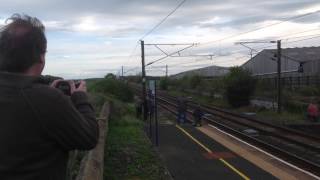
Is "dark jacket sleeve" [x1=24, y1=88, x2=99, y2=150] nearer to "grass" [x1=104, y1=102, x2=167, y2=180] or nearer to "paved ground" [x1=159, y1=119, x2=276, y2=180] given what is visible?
"grass" [x1=104, y1=102, x2=167, y2=180]

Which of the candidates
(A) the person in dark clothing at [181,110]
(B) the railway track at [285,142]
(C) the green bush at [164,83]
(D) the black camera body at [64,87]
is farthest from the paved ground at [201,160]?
(C) the green bush at [164,83]

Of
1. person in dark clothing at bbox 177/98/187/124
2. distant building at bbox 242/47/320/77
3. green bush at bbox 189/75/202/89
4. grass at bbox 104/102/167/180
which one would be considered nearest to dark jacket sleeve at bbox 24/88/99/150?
grass at bbox 104/102/167/180

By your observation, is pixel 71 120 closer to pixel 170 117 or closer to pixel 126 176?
pixel 126 176

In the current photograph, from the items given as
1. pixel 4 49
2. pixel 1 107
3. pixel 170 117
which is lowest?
pixel 170 117

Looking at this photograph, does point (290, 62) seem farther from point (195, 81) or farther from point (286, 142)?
point (286, 142)

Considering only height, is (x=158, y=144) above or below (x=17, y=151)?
below

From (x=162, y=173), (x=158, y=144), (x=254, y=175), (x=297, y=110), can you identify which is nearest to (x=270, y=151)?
(x=158, y=144)

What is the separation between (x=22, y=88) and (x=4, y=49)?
20 centimetres

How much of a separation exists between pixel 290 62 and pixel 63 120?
68699 millimetres

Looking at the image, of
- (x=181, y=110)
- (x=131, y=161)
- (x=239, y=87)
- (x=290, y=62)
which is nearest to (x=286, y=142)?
(x=181, y=110)

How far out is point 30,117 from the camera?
264 centimetres

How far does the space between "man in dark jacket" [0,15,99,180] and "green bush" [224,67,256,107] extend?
51.4 metres

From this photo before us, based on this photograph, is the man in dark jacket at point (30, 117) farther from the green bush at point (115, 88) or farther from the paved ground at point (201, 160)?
the green bush at point (115, 88)

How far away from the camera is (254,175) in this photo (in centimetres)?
1611
